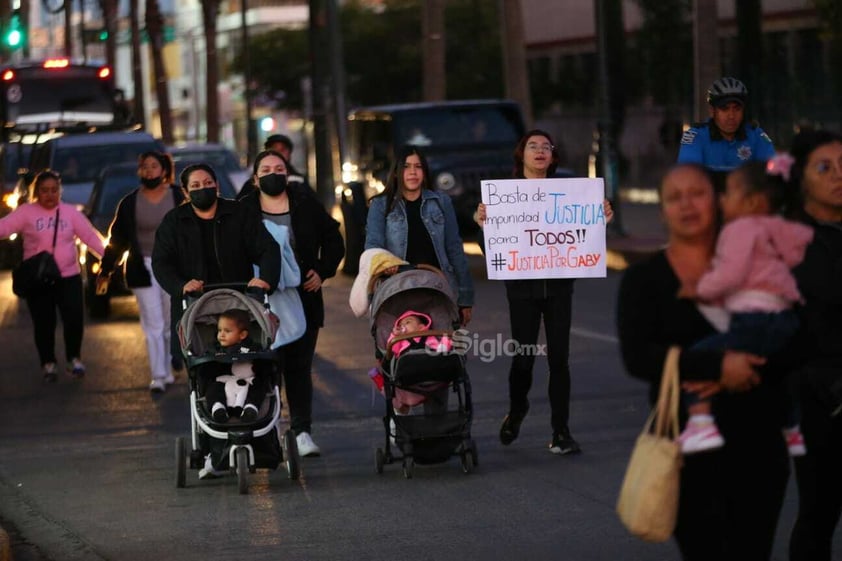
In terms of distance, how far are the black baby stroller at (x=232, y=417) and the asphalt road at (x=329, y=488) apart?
0.18 meters

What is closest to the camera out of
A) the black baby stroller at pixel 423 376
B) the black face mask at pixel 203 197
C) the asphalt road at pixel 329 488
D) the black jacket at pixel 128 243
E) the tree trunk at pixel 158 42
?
the asphalt road at pixel 329 488

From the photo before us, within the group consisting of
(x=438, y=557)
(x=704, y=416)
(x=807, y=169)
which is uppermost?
(x=807, y=169)

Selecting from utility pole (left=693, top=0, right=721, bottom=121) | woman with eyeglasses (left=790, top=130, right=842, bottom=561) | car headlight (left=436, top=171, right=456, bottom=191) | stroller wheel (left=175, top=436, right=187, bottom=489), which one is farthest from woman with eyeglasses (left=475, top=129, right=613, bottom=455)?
utility pole (left=693, top=0, right=721, bottom=121)

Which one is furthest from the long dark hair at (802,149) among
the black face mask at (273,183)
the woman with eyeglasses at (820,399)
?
the black face mask at (273,183)

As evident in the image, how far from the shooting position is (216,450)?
10078 mm

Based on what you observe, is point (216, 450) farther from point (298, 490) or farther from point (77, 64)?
point (77, 64)

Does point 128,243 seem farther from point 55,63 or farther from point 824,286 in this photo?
point 55,63

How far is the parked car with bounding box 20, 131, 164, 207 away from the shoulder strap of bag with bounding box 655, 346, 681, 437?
66.4ft

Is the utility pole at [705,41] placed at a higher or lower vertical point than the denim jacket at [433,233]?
higher

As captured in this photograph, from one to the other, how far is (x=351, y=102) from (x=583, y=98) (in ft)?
40.1

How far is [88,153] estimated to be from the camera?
25906 mm

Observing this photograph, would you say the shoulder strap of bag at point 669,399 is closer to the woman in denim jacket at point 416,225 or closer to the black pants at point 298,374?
the woman in denim jacket at point 416,225

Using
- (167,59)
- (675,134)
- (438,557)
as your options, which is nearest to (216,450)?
(438,557)

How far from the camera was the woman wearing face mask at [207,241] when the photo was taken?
1061cm
